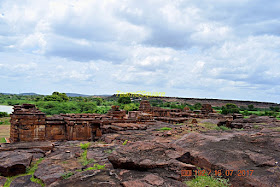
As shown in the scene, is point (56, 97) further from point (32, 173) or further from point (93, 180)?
point (93, 180)

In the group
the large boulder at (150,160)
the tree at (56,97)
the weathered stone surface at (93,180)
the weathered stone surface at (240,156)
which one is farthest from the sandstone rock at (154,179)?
the tree at (56,97)

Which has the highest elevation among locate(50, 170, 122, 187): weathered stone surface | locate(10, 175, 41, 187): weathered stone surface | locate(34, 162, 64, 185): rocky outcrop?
locate(50, 170, 122, 187): weathered stone surface

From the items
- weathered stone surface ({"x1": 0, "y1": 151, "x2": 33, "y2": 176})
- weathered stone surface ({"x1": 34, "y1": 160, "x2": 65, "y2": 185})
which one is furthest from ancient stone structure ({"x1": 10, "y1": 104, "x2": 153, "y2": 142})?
weathered stone surface ({"x1": 34, "y1": 160, "x2": 65, "y2": 185})

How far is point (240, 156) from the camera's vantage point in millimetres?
5090

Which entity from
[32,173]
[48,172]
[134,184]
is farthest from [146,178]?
[32,173]

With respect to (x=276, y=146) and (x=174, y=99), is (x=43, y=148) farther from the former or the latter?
(x=174, y=99)

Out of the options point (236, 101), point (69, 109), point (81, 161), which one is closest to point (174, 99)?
point (236, 101)

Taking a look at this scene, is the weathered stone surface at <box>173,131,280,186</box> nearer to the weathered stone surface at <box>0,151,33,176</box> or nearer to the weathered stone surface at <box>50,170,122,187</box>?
the weathered stone surface at <box>50,170,122,187</box>

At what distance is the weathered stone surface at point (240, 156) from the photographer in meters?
4.12

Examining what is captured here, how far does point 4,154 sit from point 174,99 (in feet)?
307

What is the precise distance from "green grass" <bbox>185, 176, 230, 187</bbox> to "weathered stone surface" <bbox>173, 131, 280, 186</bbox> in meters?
0.21

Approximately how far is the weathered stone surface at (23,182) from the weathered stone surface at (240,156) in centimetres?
382

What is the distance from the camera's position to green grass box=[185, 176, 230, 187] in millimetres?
4113

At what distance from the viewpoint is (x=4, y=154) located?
6918 millimetres
